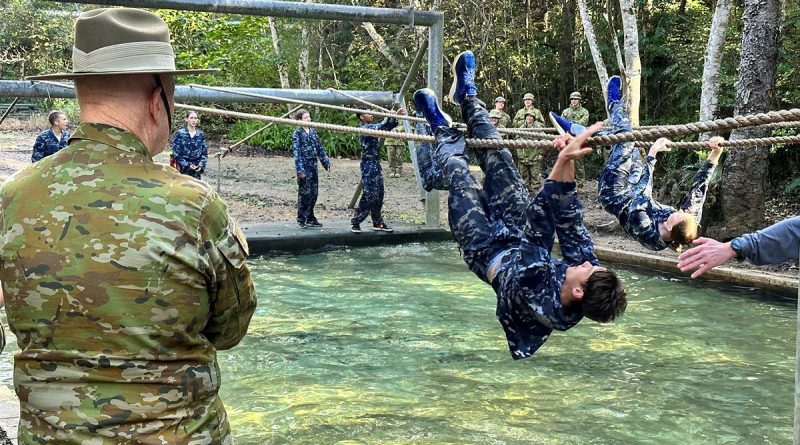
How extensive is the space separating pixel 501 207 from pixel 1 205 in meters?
2.77

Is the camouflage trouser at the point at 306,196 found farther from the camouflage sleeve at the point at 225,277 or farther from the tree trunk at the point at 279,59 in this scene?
the tree trunk at the point at 279,59

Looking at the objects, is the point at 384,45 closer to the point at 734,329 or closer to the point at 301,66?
the point at 301,66

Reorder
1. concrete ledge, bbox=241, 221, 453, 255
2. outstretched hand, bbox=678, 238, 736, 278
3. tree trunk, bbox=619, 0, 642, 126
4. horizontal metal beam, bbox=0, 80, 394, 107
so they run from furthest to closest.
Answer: tree trunk, bbox=619, 0, 642, 126 → concrete ledge, bbox=241, 221, 453, 255 → horizontal metal beam, bbox=0, 80, 394, 107 → outstretched hand, bbox=678, 238, 736, 278

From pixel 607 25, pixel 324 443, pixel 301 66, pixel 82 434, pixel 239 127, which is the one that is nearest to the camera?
pixel 82 434

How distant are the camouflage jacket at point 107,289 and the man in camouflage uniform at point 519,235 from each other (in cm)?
193

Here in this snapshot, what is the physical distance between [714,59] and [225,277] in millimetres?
9688

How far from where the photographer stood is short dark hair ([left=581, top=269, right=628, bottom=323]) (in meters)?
3.36

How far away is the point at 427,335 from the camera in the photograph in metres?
6.81

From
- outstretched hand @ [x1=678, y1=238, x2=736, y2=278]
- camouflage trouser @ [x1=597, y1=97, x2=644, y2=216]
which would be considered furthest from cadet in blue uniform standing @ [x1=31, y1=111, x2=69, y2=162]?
outstretched hand @ [x1=678, y1=238, x2=736, y2=278]

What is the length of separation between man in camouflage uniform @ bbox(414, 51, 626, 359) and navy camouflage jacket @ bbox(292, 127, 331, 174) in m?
6.59

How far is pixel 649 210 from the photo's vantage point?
16.6 ft

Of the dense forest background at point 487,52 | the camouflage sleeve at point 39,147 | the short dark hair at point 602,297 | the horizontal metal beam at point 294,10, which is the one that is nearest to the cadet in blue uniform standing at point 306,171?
the horizontal metal beam at point 294,10

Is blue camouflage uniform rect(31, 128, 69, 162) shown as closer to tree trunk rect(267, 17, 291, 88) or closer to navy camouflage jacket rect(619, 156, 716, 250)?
navy camouflage jacket rect(619, 156, 716, 250)

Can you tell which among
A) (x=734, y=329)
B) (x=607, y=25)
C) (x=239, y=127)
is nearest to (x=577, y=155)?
(x=734, y=329)
